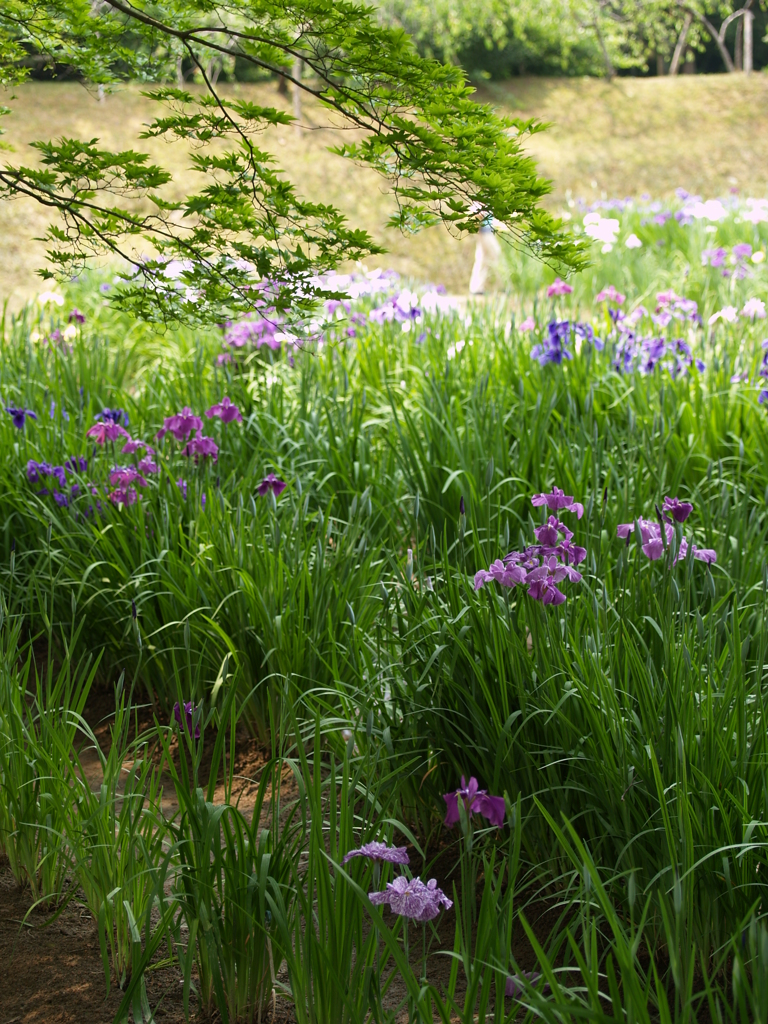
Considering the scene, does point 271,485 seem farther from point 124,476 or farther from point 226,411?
point 226,411

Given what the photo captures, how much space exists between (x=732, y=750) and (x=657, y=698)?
7.3 inches

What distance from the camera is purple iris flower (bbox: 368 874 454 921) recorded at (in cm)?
132

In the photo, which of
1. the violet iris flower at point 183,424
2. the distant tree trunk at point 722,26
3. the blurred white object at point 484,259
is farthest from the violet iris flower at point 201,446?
the distant tree trunk at point 722,26

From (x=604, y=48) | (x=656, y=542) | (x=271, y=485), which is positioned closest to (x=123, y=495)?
(x=271, y=485)

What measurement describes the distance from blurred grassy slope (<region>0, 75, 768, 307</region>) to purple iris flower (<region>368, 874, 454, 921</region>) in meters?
13.2

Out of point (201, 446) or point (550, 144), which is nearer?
point (201, 446)

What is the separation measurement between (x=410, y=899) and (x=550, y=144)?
80.3 feet

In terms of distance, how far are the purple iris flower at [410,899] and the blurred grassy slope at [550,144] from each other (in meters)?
13.2

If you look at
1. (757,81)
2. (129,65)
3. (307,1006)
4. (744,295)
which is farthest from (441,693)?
(757,81)

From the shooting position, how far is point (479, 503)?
315 cm

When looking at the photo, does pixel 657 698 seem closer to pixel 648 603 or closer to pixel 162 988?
pixel 648 603

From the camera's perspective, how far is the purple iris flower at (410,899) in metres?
1.32

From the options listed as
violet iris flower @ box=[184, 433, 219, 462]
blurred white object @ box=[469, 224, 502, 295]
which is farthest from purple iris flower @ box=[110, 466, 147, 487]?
blurred white object @ box=[469, 224, 502, 295]

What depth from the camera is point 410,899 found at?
1.33 meters
